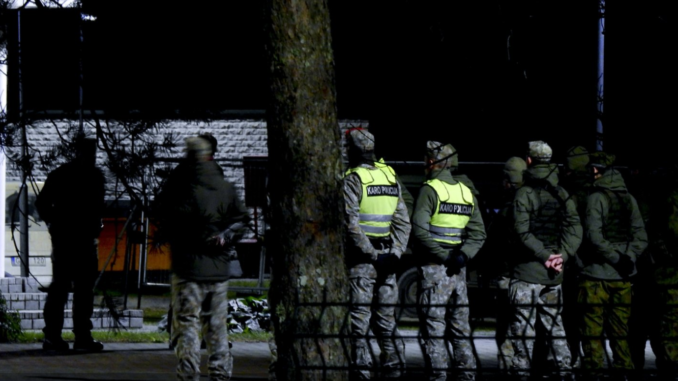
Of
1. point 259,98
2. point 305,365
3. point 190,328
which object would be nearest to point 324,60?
point 305,365

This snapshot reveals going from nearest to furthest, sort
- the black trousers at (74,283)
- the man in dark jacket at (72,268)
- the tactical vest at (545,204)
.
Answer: the tactical vest at (545,204), the man in dark jacket at (72,268), the black trousers at (74,283)

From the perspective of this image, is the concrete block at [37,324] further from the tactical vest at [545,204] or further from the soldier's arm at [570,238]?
the soldier's arm at [570,238]

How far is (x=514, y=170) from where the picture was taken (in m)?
10.3

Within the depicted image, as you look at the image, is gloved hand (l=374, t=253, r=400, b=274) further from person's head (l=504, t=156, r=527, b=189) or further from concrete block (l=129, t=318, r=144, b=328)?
concrete block (l=129, t=318, r=144, b=328)

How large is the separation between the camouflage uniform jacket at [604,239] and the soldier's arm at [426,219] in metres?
1.21

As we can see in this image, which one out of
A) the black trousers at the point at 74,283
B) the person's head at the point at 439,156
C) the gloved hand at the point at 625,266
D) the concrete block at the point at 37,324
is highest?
the person's head at the point at 439,156

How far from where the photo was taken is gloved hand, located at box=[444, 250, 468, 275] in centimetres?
898

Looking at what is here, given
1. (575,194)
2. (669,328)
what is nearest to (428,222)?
(575,194)

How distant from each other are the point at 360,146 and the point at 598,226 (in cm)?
199

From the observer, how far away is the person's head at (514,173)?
10289mm

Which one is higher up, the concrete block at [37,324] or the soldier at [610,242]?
the soldier at [610,242]

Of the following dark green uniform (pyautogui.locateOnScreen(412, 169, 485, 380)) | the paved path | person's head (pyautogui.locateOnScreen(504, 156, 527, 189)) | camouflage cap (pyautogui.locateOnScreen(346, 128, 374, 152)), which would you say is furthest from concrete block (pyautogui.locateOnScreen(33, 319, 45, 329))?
person's head (pyautogui.locateOnScreen(504, 156, 527, 189))

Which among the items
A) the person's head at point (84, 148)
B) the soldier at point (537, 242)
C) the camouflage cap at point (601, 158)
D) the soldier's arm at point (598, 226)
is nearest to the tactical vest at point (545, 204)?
the soldier at point (537, 242)

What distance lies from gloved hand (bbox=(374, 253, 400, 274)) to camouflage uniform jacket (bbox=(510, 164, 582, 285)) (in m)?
0.94
